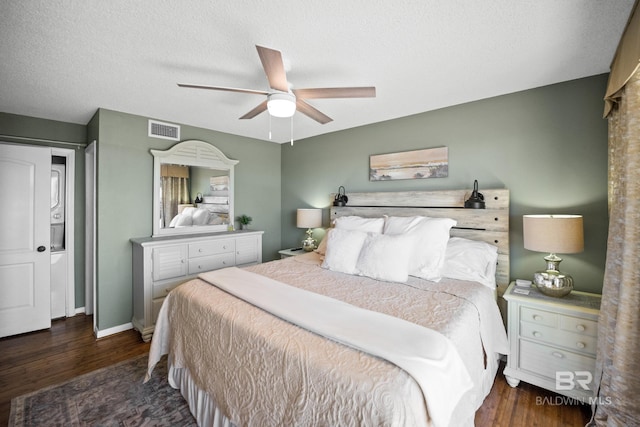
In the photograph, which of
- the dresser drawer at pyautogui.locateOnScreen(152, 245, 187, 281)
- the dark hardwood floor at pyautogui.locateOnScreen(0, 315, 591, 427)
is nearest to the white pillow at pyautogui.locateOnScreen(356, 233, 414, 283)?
the dark hardwood floor at pyautogui.locateOnScreen(0, 315, 591, 427)

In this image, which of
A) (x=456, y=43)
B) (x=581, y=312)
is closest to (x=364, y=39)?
(x=456, y=43)

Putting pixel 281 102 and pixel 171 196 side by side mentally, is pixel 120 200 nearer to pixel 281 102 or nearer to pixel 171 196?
pixel 171 196

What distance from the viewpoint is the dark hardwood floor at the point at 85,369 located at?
178 centimetres

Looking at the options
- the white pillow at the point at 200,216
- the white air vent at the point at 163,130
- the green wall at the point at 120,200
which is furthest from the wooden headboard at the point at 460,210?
the green wall at the point at 120,200

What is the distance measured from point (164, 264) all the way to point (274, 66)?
2.47 m

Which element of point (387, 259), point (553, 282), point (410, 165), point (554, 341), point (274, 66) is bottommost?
point (554, 341)

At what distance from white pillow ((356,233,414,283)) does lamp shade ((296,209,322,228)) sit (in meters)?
1.53

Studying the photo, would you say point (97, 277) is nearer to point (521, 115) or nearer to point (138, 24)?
point (138, 24)

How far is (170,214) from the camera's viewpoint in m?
3.40

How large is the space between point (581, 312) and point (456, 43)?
6.42 ft

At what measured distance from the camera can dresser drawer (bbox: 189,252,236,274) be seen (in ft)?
10.6

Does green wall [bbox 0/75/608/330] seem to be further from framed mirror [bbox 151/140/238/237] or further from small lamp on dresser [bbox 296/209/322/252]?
small lamp on dresser [bbox 296/209/322/252]

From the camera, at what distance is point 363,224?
9.53 feet

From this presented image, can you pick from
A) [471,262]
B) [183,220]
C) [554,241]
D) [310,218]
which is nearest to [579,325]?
[554,241]
